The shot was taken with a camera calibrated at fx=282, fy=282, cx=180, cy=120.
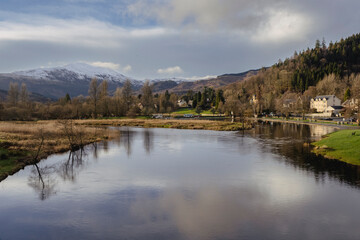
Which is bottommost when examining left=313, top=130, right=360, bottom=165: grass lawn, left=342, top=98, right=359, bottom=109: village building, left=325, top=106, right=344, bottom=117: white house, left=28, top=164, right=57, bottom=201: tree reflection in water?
left=28, top=164, right=57, bottom=201: tree reflection in water

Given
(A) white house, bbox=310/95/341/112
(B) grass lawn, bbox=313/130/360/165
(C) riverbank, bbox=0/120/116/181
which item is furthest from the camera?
(A) white house, bbox=310/95/341/112

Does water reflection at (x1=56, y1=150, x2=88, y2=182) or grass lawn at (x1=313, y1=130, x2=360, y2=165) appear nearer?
water reflection at (x1=56, y1=150, x2=88, y2=182)

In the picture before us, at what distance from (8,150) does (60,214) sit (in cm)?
2181

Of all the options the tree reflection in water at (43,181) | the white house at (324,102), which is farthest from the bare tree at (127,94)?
the tree reflection in water at (43,181)

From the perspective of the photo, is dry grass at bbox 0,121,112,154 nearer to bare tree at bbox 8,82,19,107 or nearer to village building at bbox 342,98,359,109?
village building at bbox 342,98,359,109

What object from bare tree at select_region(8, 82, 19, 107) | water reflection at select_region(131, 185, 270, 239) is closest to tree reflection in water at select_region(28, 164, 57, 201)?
water reflection at select_region(131, 185, 270, 239)

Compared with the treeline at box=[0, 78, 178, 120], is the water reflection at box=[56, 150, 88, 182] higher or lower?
lower

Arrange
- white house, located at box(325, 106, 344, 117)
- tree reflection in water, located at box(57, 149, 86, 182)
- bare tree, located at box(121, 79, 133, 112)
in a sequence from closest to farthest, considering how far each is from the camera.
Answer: tree reflection in water, located at box(57, 149, 86, 182)
white house, located at box(325, 106, 344, 117)
bare tree, located at box(121, 79, 133, 112)

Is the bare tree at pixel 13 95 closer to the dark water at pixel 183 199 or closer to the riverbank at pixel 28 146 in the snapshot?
the riverbank at pixel 28 146

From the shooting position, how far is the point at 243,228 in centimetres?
Answer: 1627

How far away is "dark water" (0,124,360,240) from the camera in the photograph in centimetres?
1616

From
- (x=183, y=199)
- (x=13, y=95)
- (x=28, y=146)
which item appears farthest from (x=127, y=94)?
(x=183, y=199)

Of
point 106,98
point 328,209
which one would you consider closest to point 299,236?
point 328,209

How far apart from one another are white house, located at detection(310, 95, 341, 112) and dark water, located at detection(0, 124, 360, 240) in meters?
111
